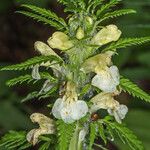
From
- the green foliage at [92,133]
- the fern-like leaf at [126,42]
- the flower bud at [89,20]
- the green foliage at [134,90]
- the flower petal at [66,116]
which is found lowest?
the green foliage at [92,133]

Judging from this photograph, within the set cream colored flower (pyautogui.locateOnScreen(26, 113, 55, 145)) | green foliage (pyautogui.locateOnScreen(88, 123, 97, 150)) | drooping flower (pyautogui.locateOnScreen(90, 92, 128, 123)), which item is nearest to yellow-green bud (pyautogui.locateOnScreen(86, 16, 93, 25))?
drooping flower (pyautogui.locateOnScreen(90, 92, 128, 123))

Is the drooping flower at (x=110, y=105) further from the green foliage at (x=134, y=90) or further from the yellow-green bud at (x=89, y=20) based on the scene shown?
the yellow-green bud at (x=89, y=20)

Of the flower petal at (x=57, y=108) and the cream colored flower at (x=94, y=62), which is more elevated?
the cream colored flower at (x=94, y=62)

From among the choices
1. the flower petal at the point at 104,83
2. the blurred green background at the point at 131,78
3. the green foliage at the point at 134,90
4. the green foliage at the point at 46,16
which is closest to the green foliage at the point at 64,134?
the flower petal at the point at 104,83

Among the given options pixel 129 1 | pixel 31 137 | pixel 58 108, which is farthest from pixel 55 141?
pixel 129 1

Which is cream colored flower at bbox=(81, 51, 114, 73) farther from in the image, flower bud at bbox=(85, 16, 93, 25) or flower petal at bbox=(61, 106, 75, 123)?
flower petal at bbox=(61, 106, 75, 123)
